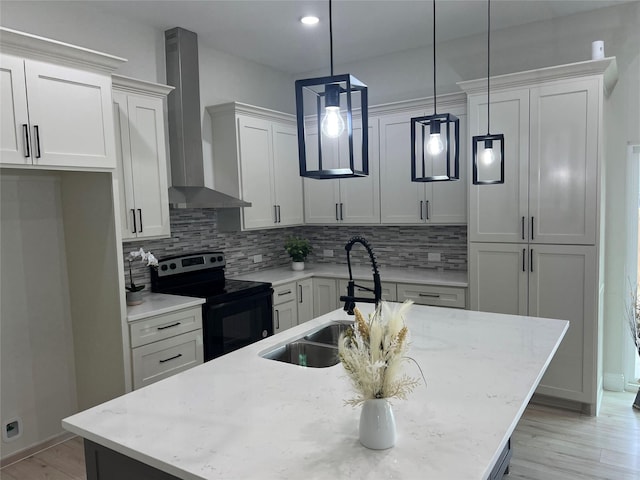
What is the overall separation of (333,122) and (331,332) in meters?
1.51

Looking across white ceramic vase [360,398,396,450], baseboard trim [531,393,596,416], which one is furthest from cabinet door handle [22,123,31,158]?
baseboard trim [531,393,596,416]

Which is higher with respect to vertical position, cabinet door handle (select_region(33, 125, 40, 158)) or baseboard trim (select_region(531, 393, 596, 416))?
cabinet door handle (select_region(33, 125, 40, 158))

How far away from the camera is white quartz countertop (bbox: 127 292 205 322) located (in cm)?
298

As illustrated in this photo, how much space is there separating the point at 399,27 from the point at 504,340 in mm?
2816

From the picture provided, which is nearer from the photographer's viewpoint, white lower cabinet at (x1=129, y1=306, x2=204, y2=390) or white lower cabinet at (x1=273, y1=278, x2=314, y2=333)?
white lower cabinet at (x1=129, y1=306, x2=204, y2=390)

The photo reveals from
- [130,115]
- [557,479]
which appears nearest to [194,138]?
[130,115]

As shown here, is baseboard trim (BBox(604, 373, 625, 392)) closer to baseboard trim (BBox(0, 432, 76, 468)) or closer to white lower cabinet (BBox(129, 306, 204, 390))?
white lower cabinet (BBox(129, 306, 204, 390))

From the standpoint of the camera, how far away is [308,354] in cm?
238

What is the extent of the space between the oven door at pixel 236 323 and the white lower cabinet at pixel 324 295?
2.14 feet

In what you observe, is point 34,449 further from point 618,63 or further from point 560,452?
point 618,63

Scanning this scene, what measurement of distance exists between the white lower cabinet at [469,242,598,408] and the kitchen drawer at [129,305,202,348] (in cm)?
221

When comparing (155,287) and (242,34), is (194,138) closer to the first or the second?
(242,34)

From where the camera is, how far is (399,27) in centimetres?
390

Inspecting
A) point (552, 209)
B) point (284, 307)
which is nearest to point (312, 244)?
point (284, 307)
